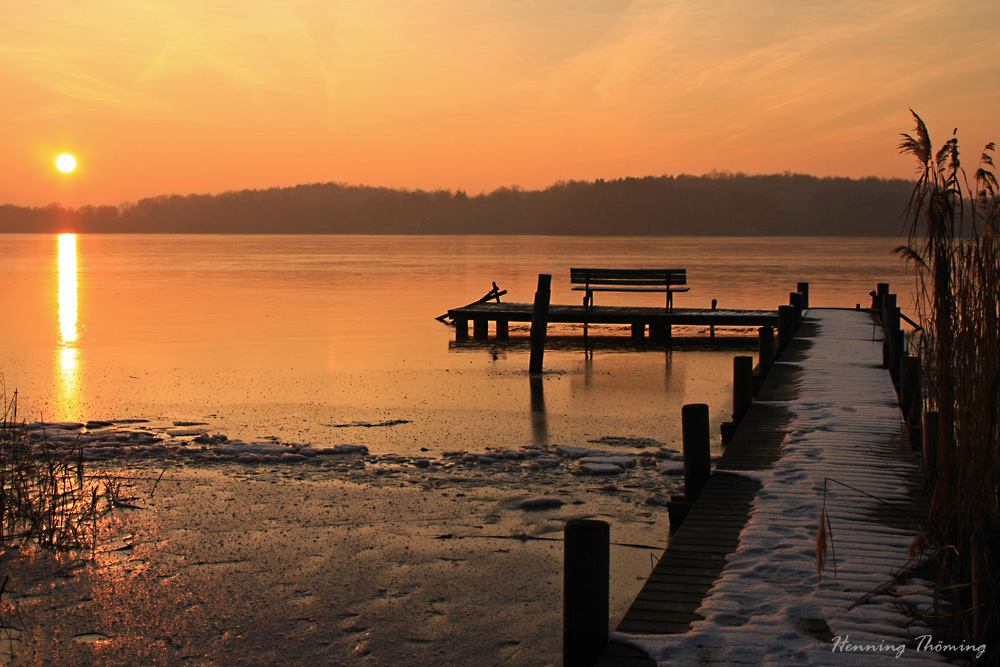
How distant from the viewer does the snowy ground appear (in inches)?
184

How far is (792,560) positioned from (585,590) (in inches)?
75.0

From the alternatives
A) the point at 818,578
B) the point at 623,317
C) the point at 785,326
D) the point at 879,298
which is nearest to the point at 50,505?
the point at 818,578

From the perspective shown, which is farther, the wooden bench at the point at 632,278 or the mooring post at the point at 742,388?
the wooden bench at the point at 632,278

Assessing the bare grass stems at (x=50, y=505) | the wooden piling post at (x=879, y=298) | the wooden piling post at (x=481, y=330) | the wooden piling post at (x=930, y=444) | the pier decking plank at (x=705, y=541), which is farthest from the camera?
the wooden piling post at (x=481, y=330)

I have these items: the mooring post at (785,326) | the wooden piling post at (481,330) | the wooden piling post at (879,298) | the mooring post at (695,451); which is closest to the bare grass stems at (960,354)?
the mooring post at (695,451)

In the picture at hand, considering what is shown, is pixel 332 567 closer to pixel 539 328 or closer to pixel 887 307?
pixel 539 328

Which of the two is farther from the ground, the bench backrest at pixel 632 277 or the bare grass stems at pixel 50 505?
the bench backrest at pixel 632 277

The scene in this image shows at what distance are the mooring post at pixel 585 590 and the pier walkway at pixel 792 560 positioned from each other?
11 centimetres

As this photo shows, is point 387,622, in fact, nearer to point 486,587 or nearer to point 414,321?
point 486,587

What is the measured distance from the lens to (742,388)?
11.2 m

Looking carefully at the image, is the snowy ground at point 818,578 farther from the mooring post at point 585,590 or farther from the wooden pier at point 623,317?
the wooden pier at point 623,317

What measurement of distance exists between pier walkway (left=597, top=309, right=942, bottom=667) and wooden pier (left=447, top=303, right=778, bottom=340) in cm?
1334

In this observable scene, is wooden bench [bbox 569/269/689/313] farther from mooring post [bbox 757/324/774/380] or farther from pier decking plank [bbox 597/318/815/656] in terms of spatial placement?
pier decking plank [bbox 597/318/815/656]

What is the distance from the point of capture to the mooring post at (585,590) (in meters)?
4.59
